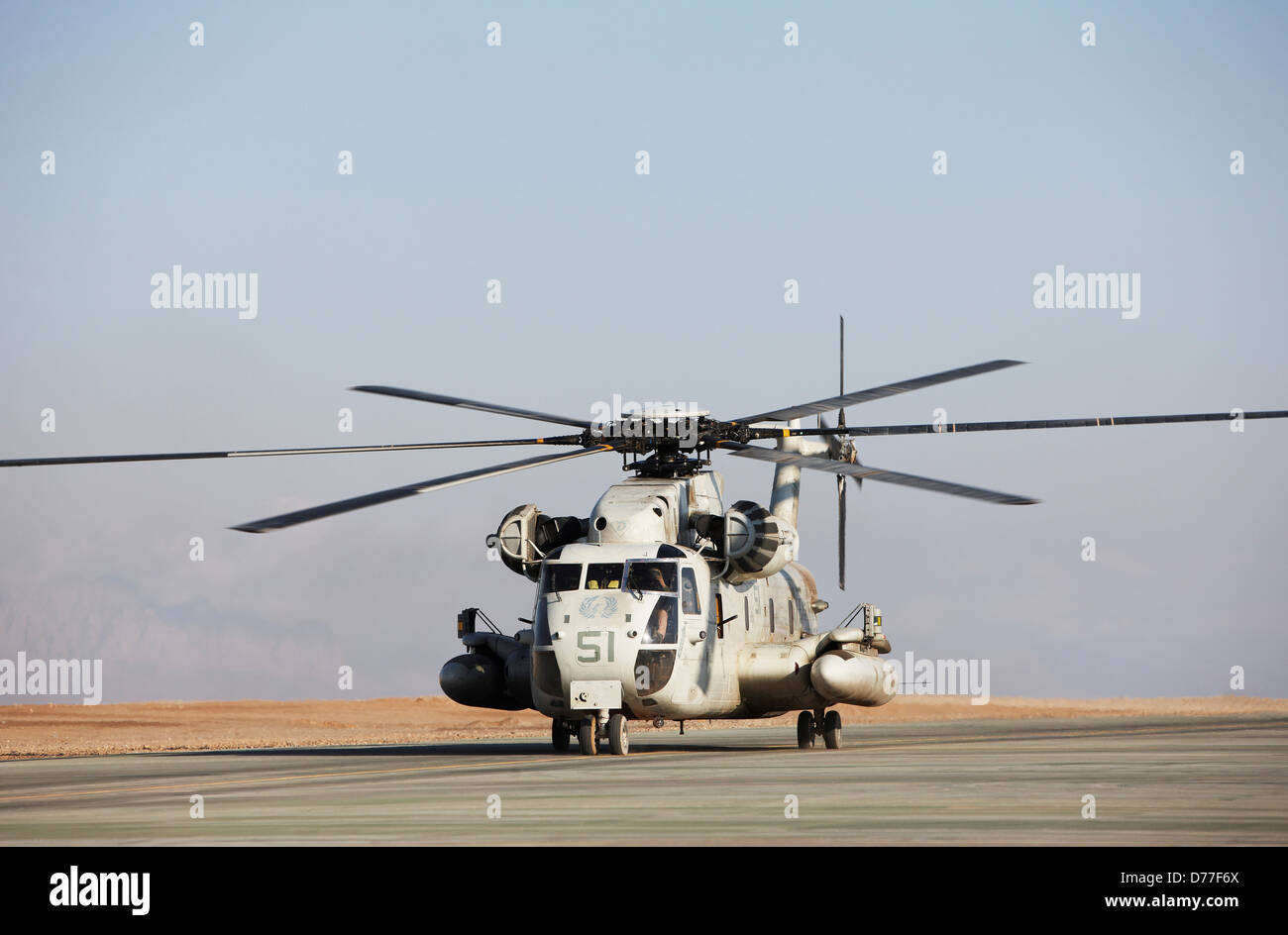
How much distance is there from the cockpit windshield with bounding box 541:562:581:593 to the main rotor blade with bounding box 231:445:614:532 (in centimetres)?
184

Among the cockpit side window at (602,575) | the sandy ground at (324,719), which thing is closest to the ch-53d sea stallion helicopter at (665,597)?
the cockpit side window at (602,575)

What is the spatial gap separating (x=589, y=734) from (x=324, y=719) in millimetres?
49431

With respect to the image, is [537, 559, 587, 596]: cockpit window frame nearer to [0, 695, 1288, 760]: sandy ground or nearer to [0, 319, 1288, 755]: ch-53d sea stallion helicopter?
[0, 319, 1288, 755]: ch-53d sea stallion helicopter

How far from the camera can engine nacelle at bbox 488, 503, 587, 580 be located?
28984 millimetres

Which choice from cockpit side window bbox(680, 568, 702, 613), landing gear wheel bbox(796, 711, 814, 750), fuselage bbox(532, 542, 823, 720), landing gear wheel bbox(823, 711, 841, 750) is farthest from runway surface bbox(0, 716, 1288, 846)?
landing gear wheel bbox(796, 711, 814, 750)

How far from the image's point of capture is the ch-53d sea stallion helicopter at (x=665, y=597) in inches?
1038

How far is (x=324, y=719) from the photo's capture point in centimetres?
7356

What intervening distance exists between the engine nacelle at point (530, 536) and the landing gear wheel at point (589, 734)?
3222 millimetres

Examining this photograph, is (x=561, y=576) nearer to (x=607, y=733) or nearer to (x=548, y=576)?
(x=548, y=576)

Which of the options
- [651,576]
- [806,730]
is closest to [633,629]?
[651,576]

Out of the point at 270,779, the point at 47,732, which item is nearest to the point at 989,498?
the point at 270,779

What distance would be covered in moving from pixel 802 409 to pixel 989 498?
24.8 feet
